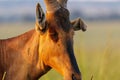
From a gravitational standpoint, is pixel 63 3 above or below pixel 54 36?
above

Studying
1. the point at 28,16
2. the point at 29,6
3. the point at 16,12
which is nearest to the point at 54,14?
the point at 28,16

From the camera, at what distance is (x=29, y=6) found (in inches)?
6476

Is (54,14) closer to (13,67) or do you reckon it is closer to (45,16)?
(45,16)

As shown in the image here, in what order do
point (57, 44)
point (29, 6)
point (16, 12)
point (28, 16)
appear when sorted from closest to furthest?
1. point (57, 44)
2. point (28, 16)
3. point (16, 12)
4. point (29, 6)

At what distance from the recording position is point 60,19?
37.1 feet

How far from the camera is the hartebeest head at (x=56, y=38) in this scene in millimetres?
11031

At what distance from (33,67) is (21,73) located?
234mm

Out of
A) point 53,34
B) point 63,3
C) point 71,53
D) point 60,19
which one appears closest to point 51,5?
point 60,19

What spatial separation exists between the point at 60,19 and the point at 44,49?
60cm

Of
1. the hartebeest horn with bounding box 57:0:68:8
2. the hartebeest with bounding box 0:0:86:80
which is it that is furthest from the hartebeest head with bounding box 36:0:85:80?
the hartebeest horn with bounding box 57:0:68:8

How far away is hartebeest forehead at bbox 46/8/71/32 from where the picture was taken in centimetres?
1125

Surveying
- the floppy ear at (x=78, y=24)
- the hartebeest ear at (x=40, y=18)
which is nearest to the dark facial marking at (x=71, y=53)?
the hartebeest ear at (x=40, y=18)

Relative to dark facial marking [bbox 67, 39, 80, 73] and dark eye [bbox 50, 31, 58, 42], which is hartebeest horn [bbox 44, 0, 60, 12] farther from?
dark facial marking [bbox 67, 39, 80, 73]

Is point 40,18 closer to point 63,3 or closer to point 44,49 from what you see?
point 44,49
